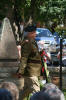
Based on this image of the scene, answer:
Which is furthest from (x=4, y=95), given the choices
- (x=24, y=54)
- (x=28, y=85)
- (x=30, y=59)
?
(x=28, y=85)

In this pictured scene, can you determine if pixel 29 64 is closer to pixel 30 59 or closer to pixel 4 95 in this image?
pixel 30 59

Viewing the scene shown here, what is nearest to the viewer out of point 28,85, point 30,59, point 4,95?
point 4,95

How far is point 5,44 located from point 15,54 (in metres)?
0.29

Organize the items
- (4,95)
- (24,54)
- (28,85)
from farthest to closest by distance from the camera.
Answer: (28,85) < (24,54) < (4,95)

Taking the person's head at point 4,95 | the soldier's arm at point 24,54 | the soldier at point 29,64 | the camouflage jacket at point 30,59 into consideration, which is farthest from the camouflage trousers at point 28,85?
the person's head at point 4,95

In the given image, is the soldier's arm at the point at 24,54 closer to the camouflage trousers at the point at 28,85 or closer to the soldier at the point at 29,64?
the soldier at the point at 29,64

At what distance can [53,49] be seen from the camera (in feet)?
44.8

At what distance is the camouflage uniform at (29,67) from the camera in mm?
7082

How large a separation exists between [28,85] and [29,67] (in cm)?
46

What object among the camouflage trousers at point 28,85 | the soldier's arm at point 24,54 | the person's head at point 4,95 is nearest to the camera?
the person's head at point 4,95

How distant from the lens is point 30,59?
7211mm

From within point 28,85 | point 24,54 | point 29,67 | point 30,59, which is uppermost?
point 24,54

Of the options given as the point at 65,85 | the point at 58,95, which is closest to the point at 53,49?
the point at 65,85

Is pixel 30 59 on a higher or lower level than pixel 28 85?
higher
